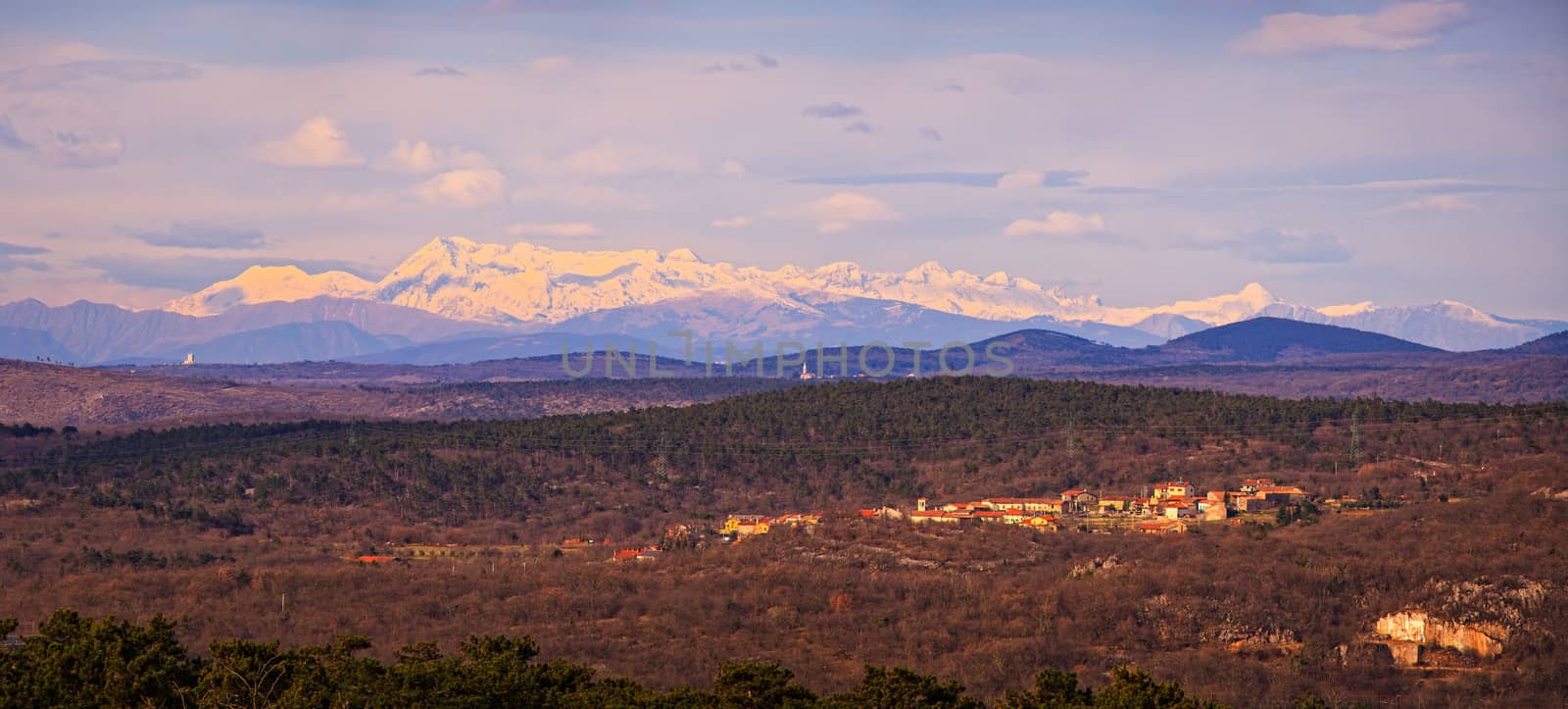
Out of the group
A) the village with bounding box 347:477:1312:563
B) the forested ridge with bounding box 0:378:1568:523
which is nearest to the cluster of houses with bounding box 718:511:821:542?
the village with bounding box 347:477:1312:563

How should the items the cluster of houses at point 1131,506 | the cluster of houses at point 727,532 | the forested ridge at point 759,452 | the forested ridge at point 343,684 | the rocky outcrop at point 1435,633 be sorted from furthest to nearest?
the forested ridge at point 759,452
the cluster of houses at point 1131,506
the cluster of houses at point 727,532
the rocky outcrop at point 1435,633
the forested ridge at point 343,684

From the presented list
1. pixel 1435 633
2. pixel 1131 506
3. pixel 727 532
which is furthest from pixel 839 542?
pixel 1435 633

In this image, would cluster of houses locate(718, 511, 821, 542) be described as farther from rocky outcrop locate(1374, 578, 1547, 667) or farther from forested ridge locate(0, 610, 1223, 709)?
forested ridge locate(0, 610, 1223, 709)

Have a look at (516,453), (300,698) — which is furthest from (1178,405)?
(300,698)

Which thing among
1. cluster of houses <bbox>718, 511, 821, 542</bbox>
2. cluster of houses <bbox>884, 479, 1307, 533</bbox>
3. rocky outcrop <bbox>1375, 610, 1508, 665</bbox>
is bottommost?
rocky outcrop <bbox>1375, 610, 1508, 665</bbox>

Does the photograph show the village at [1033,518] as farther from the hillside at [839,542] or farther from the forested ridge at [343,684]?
the forested ridge at [343,684]

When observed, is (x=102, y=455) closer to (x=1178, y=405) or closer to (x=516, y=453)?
(x=516, y=453)

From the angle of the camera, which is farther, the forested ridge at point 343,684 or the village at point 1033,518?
the village at point 1033,518

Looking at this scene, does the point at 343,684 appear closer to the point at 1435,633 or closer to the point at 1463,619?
the point at 1435,633

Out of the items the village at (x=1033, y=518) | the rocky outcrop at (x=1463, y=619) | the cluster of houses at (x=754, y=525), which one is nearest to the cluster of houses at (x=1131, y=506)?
the village at (x=1033, y=518)
